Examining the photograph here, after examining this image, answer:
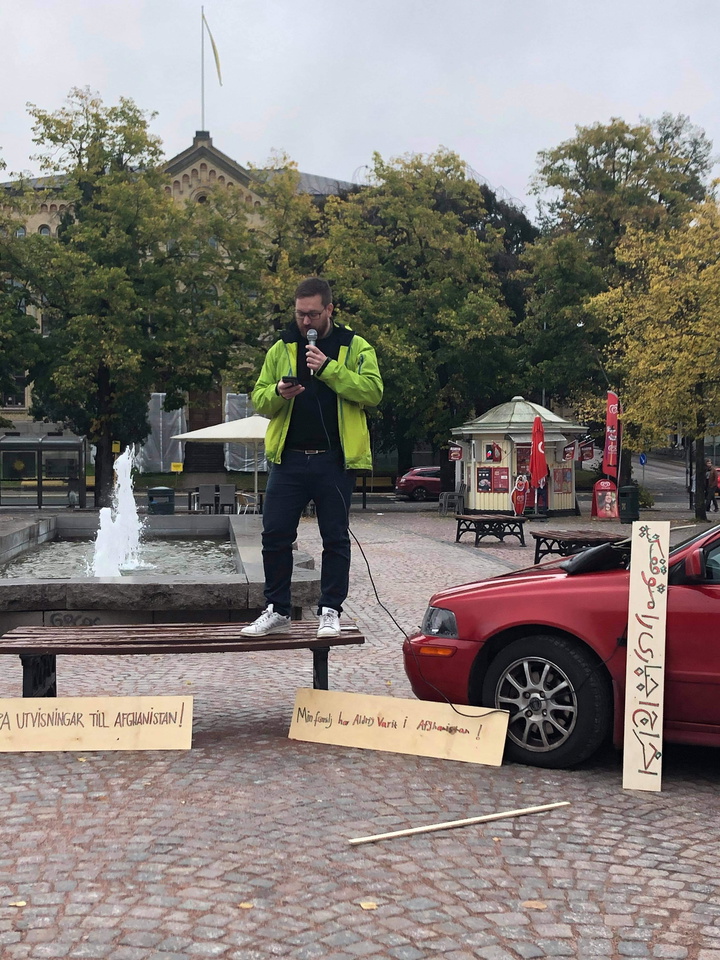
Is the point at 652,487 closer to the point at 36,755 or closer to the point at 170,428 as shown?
the point at 170,428

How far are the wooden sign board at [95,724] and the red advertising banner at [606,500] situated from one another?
25.5 m

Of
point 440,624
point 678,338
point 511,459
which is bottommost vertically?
point 440,624

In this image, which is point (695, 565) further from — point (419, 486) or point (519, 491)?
point (419, 486)

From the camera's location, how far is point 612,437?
29641 millimetres

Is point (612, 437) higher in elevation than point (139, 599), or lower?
higher

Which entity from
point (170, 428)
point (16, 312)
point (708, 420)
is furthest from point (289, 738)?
point (170, 428)

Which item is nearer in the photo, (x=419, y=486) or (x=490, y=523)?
(x=490, y=523)

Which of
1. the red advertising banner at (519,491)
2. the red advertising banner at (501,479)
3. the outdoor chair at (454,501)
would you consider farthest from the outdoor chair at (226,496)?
the red advertising banner at (519,491)

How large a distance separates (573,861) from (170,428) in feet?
185

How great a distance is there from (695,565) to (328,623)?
195 centimetres

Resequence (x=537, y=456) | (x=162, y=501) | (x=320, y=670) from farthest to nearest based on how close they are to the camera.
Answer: (x=537, y=456)
(x=162, y=501)
(x=320, y=670)

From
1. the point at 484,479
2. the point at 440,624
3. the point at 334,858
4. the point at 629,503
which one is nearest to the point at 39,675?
the point at 440,624

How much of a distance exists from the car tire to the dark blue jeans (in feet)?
3.41

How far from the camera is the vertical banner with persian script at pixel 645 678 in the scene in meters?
5.11
